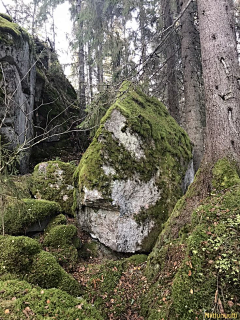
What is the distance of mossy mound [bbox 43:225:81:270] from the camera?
4230 mm

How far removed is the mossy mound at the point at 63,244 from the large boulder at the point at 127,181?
568 millimetres

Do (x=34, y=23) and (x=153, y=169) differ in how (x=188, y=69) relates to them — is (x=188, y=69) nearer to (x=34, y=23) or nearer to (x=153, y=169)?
(x=153, y=169)

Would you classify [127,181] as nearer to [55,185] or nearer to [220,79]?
[55,185]

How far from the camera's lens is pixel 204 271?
253 centimetres

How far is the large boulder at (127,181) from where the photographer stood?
194 inches

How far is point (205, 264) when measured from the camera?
2564mm

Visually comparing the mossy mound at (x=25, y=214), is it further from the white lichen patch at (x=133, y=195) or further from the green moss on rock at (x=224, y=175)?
the green moss on rock at (x=224, y=175)

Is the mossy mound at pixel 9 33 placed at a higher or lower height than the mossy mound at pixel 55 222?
higher

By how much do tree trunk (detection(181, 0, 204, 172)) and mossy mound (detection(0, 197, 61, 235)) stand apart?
17.4 ft

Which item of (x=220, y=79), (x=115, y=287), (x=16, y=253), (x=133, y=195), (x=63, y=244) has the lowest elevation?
(x=115, y=287)

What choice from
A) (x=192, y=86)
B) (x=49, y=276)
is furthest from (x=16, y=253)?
(x=192, y=86)

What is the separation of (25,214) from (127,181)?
2.28 metres

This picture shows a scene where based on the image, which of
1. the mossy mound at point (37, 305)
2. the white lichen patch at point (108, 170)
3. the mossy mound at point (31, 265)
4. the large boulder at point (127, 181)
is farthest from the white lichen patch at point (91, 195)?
the mossy mound at point (37, 305)

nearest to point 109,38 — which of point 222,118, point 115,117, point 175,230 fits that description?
point 115,117
